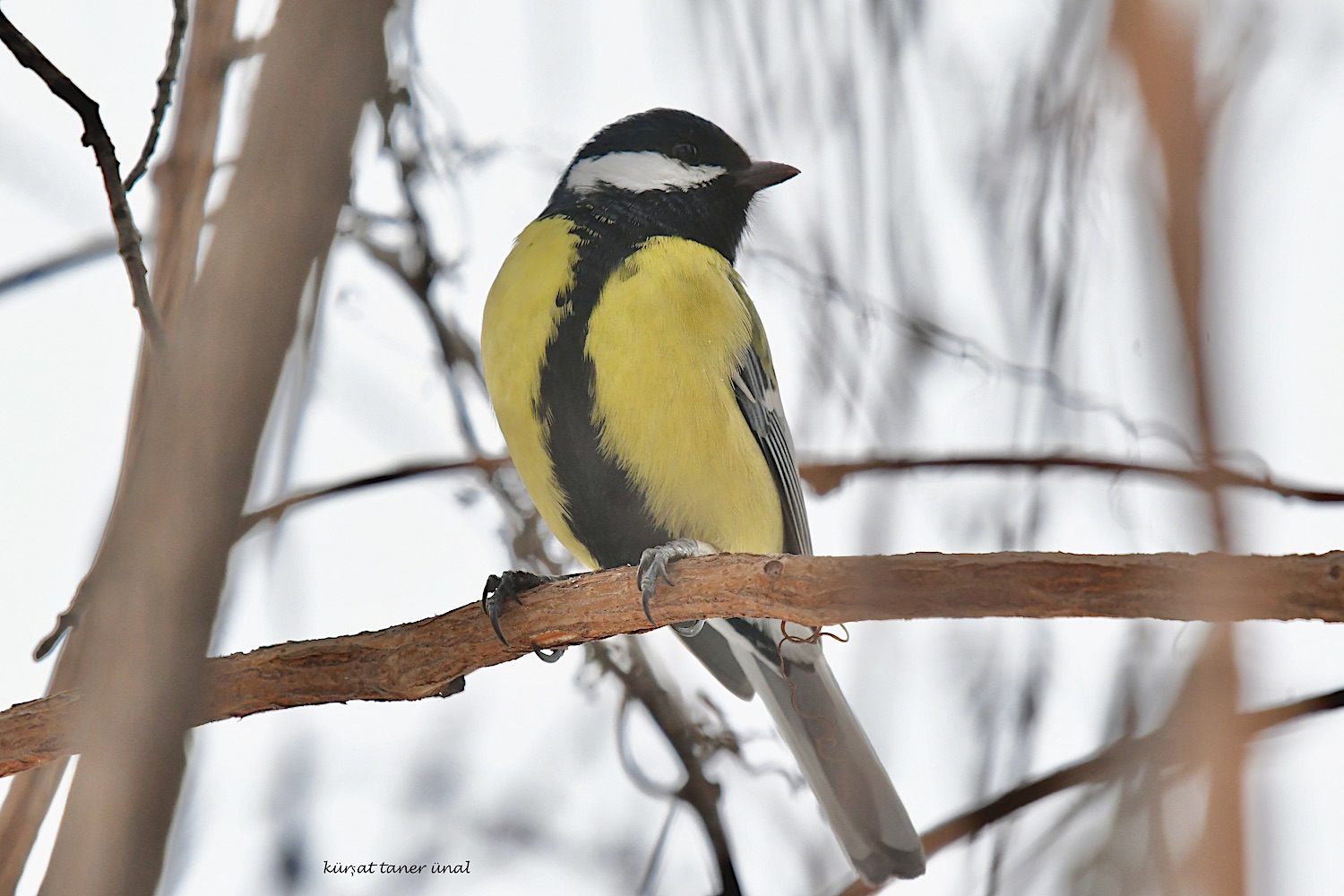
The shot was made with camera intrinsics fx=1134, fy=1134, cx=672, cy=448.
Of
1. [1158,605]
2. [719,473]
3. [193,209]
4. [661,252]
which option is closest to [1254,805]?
[1158,605]

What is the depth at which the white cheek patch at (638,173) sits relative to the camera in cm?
303

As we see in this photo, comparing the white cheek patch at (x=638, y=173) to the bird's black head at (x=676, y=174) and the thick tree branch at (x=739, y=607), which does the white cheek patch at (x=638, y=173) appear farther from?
the thick tree branch at (x=739, y=607)

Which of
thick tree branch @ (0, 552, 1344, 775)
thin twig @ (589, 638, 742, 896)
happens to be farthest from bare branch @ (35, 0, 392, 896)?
thin twig @ (589, 638, 742, 896)

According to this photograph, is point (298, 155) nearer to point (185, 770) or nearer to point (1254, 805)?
point (185, 770)

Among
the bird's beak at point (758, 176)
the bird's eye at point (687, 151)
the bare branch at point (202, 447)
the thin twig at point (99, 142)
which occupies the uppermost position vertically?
the bird's eye at point (687, 151)

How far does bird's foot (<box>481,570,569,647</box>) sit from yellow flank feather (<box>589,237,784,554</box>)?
1.37 feet

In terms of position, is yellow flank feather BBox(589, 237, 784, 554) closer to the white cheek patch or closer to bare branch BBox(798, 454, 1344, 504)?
bare branch BBox(798, 454, 1344, 504)

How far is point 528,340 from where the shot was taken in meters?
2.58

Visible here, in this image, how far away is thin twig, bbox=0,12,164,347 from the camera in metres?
1.56

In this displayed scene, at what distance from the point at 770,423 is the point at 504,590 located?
88cm

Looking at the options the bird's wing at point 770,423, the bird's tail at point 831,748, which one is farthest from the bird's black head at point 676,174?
the bird's tail at point 831,748

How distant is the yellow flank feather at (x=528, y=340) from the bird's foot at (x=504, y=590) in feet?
1.44

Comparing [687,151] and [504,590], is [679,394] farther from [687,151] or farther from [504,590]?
[687,151]

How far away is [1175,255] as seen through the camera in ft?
1.93
